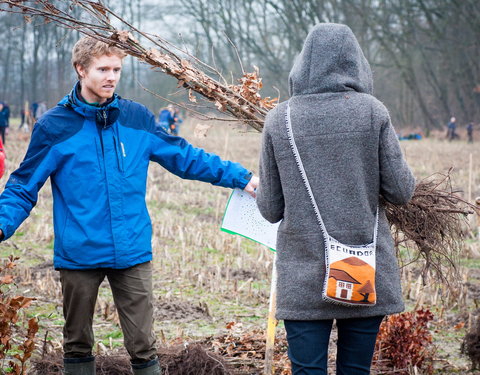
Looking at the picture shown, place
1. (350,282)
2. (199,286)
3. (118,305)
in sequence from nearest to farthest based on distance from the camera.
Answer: (350,282), (118,305), (199,286)

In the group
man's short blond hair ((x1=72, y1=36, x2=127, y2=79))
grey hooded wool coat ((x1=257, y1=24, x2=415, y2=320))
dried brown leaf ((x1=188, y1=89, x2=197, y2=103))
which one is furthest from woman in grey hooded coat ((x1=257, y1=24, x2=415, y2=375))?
dried brown leaf ((x1=188, y1=89, x2=197, y2=103))

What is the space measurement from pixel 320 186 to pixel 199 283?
373cm

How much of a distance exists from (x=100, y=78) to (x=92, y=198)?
512 mm

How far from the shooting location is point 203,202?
10.7 m

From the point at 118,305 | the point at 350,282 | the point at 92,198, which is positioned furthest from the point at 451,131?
the point at 350,282

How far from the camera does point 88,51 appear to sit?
118 inches

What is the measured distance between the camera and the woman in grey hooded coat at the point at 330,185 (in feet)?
7.52

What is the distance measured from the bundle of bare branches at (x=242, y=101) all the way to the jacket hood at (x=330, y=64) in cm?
99

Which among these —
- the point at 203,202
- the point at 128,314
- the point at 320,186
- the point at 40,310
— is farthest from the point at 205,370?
the point at 203,202

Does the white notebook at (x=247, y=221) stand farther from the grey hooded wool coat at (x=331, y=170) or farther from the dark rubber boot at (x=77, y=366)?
the grey hooded wool coat at (x=331, y=170)

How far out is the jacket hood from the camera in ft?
7.66

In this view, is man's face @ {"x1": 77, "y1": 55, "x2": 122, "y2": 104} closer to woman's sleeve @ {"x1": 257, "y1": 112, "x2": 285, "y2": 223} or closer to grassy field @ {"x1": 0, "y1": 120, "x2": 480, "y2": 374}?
grassy field @ {"x1": 0, "y1": 120, "x2": 480, "y2": 374}

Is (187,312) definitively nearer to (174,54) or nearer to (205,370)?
(205,370)

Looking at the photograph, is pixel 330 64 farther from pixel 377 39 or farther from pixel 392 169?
pixel 377 39
